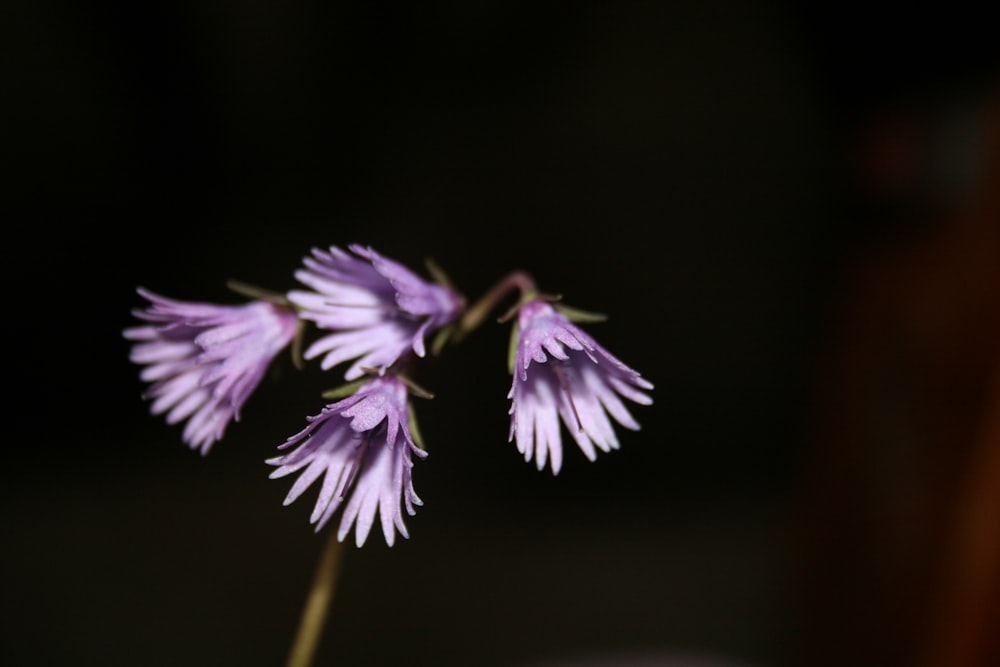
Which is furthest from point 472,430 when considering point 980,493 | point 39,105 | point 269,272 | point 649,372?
point 980,493

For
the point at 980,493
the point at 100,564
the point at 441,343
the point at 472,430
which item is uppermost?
the point at 472,430

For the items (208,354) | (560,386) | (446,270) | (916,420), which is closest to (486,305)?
(560,386)

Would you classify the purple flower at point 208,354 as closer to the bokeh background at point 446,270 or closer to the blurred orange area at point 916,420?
the blurred orange area at point 916,420

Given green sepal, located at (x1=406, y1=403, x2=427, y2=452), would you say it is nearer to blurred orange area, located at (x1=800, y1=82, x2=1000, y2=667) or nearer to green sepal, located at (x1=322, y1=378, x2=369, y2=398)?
green sepal, located at (x1=322, y1=378, x2=369, y2=398)

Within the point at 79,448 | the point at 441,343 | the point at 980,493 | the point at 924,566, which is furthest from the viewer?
the point at 79,448

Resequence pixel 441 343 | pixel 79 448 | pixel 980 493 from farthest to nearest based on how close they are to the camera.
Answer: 1. pixel 79 448
2. pixel 980 493
3. pixel 441 343

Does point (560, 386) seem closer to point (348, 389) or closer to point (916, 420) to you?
point (348, 389)

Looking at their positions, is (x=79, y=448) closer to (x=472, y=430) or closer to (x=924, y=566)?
(x=472, y=430)
